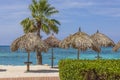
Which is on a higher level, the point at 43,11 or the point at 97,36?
the point at 43,11

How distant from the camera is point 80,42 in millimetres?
26453

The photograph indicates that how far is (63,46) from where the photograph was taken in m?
27.2

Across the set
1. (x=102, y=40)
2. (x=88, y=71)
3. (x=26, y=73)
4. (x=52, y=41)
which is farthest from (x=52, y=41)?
(x=88, y=71)

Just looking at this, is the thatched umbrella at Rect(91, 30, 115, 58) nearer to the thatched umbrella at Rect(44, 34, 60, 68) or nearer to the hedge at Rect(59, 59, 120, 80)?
the thatched umbrella at Rect(44, 34, 60, 68)

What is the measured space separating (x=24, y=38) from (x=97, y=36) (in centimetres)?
763

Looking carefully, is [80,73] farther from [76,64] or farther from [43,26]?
[43,26]

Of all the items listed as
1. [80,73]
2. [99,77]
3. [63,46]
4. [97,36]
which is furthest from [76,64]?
[97,36]

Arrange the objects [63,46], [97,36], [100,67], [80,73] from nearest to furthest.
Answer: [100,67] → [80,73] → [63,46] → [97,36]

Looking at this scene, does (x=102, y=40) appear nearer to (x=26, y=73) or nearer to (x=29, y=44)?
(x=29, y=44)

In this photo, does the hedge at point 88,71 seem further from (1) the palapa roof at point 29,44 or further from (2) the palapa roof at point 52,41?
(2) the palapa roof at point 52,41

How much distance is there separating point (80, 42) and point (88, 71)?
1264 centimetres

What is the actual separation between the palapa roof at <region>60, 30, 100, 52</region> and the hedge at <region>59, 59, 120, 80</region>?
9.98 meters

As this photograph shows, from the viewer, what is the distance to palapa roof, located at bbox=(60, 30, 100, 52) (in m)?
26.4

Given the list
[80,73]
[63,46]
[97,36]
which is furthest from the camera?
[97,36]
